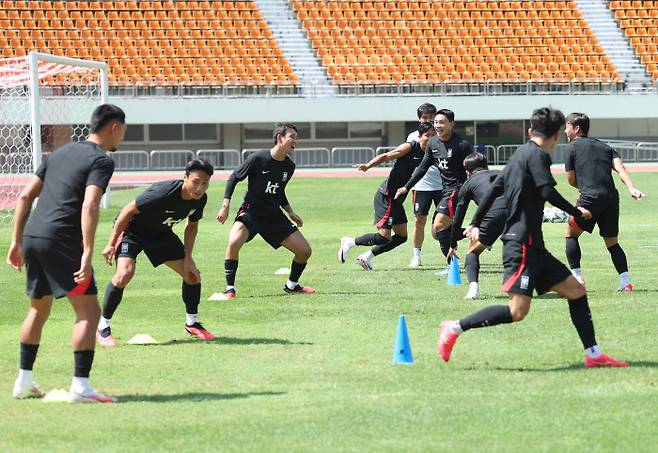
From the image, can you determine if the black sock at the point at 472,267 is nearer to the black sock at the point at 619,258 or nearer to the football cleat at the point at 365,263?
the black sock at the point at 619,258

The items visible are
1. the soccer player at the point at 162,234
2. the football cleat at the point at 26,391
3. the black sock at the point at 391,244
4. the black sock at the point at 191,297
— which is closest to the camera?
the football cleat at the point at 26,391

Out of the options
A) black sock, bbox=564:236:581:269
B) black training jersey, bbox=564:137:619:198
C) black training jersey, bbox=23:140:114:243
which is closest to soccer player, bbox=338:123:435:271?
black sock, bbox=564:236:581:269

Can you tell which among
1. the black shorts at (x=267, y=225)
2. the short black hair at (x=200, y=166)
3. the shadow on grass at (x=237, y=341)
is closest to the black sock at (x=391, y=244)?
the black shorts at (x=267, y=225)

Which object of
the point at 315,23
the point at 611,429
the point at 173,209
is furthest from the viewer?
the point at 315,23

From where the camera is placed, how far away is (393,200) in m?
15.7

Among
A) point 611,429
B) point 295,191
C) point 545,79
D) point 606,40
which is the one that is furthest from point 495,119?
point 611,429

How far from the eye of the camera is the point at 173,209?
32.3 ft

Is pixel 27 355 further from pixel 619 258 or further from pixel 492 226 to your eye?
pixel 619 258

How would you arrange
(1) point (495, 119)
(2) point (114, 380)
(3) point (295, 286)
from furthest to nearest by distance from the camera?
(1) point (495, 119) → (3) point (295, 286) → (2) point (114, 380)

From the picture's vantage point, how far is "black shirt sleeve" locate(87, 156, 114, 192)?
23.7ft

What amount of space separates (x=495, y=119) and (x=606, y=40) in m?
7.87

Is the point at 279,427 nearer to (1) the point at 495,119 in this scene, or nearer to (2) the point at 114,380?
(2) the point at 114,380

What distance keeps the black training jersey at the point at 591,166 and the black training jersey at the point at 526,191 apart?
4162mm

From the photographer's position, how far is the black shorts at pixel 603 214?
40.5ft
